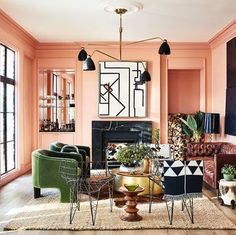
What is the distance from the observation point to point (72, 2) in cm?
559

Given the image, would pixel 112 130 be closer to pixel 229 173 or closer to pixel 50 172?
pixel 50 172

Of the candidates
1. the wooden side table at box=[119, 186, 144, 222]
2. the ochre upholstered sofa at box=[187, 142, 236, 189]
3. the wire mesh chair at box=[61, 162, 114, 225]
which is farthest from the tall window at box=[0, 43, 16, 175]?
the ochre upholstered sofa at box=[187, 142, 236, 189]

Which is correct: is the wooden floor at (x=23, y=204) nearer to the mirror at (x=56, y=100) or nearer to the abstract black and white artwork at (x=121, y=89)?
the mirror at (x=56, y=100)

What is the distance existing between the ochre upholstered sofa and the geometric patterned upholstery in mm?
1380

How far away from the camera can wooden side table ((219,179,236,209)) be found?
517 centimetres

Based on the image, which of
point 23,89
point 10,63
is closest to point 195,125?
point 23,89

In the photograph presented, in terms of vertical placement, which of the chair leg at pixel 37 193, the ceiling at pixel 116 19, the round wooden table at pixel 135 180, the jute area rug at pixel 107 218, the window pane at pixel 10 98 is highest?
the ceiling at pixel 116 19

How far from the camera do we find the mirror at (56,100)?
29.6 feet

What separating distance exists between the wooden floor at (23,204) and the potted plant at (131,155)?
136cm

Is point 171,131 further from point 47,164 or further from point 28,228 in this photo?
point 28,228

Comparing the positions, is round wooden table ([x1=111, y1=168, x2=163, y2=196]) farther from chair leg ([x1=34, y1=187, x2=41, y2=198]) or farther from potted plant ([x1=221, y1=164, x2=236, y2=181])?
chair leg ([x1=34, y1=187, x2=41, y2=198])

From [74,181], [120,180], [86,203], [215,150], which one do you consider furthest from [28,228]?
[215,150]

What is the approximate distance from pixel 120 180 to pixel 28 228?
1.89m

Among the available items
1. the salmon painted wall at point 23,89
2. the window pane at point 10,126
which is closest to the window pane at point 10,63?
the salmon painted wall at point 23,89
